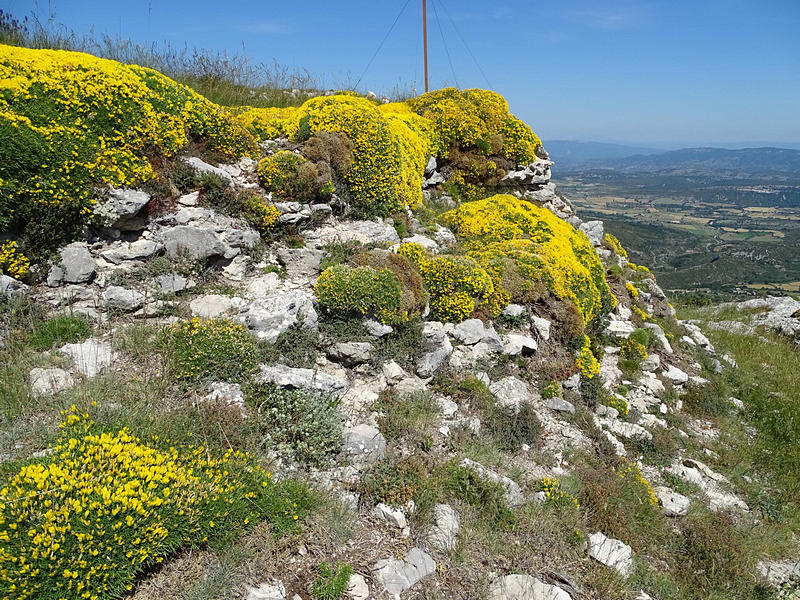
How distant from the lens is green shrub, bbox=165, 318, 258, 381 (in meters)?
6.54

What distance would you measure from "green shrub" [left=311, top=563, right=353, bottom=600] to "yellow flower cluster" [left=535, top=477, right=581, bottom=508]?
332 cm

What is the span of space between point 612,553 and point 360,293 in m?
5.68

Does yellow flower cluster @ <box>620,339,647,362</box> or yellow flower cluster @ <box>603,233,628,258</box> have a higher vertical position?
yellow flower cluster @ <box>603,233,628,258</box>

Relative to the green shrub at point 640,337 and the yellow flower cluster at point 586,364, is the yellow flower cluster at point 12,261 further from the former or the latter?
the green shrub at point 640,337

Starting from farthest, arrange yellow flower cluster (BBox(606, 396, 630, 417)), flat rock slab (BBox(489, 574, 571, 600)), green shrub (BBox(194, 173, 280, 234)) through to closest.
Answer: yellow flower cluster (BBox(606, 396, 630, 417)), green shrub (BBox(194, 173, 280, 234)), flat rock slab (BBox(489, 574, 571, 600))

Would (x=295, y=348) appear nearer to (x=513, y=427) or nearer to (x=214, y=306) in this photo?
(x=214, y=306)

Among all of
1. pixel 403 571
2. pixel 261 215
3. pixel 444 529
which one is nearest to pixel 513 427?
pixel 444 529

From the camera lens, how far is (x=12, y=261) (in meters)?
7.23

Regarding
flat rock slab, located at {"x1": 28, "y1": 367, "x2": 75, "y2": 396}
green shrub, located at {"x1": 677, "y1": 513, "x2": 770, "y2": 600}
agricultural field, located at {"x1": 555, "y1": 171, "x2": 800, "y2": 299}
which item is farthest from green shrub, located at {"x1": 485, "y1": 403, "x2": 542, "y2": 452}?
agricultural field, located at {"x1": 555, "y1": 171, "x2": 800, "y2": 299}

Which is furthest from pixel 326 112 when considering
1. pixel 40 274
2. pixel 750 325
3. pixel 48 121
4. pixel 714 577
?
pixel 750 325

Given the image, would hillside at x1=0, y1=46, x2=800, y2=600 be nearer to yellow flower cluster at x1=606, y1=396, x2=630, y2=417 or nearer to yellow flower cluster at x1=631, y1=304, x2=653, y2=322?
yellow flower cluster at x1=606, y1=396, x2=630, y2=417

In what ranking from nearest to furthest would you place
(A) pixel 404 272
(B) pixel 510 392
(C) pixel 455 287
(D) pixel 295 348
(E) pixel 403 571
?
(E) pixel 403 571 < (D) pixel 295 348 < (B) pixel 510 392 < (A) pixel 404 272 < (C) pixel 455 287

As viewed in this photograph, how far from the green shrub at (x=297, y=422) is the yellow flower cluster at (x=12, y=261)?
4403 millimetres

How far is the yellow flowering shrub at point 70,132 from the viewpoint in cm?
739
